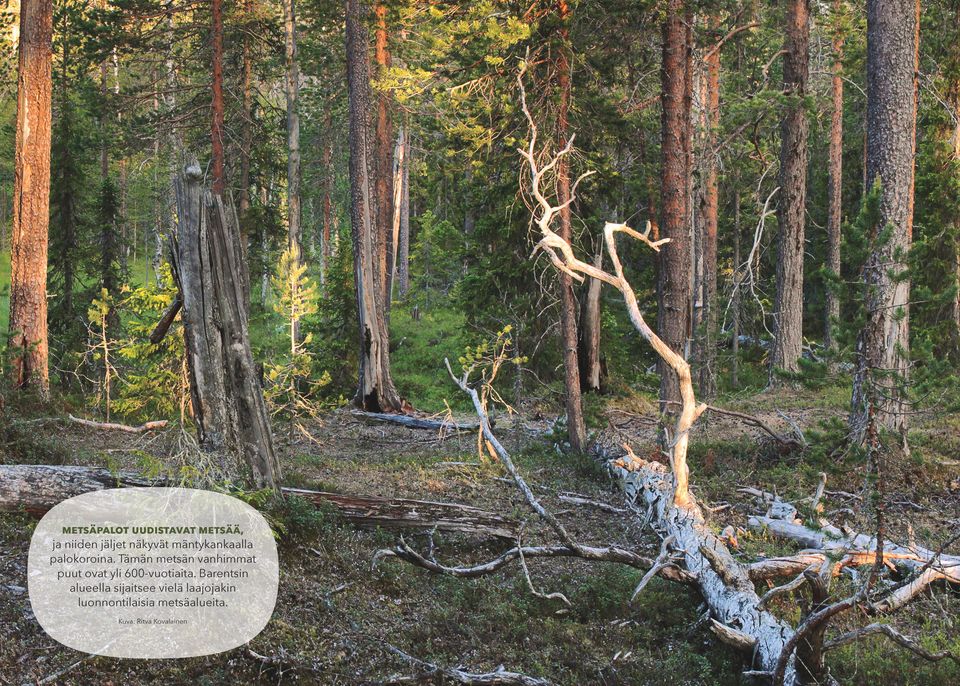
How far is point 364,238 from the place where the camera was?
17.1 m

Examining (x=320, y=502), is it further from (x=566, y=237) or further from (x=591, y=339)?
(x=591, y=339)

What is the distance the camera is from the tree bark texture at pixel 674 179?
1256cm

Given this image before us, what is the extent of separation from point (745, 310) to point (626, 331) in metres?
6.02

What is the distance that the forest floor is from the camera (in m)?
5.62

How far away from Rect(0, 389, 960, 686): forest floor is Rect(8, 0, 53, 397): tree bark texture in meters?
3.26

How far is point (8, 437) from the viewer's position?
9.42m

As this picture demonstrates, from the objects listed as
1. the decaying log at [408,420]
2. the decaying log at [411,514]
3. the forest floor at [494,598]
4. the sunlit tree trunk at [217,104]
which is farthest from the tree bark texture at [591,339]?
the sunlit tree trunk at [217,104]

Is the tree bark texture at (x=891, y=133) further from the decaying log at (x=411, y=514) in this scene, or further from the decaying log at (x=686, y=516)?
the decaying log at (x=411, y=514)

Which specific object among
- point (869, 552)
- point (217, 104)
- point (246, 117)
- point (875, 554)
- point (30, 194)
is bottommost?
point (869, 552)

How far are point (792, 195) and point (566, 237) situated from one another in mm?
8685

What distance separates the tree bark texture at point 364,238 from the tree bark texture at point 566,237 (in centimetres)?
536

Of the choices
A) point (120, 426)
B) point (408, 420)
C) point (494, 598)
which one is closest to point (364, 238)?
point (408, 420)

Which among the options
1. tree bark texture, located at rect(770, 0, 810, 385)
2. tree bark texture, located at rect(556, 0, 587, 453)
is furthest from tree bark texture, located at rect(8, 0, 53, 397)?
tree bark texture, located at rect(770, 0, 810, 385)

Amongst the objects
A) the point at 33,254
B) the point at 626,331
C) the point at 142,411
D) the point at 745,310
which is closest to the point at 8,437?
the point at 142,411
